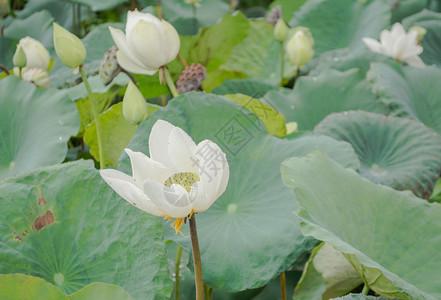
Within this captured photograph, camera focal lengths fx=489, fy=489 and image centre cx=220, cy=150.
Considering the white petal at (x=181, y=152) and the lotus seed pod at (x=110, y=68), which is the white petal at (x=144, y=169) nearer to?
the white petal at (x=181, y=152)

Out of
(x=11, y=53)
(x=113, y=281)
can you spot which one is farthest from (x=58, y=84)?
(x=113, y=281)

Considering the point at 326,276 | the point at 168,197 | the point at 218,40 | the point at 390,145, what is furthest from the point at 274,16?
the point at 168,197

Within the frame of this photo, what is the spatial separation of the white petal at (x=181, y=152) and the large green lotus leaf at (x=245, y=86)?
0.97 metres

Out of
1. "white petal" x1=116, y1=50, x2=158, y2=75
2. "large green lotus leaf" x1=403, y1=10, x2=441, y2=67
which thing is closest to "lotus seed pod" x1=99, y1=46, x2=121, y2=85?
"white petal" x1=116, y1=50, x2=158, y2=75

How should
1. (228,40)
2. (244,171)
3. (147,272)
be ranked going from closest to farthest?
(147,272) < (244,171) < (228,40)

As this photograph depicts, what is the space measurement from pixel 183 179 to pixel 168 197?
81mm

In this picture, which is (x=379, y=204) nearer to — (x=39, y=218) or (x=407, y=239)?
(x=407, y=239)

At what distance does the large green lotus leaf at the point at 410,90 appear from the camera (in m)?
1.34

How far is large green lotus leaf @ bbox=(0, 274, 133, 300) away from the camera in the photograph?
63 cm

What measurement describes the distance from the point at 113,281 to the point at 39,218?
0.51 ft

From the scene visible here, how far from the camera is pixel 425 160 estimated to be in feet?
3.82

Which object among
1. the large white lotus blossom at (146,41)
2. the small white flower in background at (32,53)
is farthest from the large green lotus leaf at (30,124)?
the large white lotus blossom at (146,41)

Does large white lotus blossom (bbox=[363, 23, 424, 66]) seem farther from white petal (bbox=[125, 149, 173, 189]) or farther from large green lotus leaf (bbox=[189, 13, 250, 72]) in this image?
white petal (bbox=[125, 149, 173, 189])

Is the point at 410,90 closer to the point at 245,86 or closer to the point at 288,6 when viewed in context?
the point at 245,86
